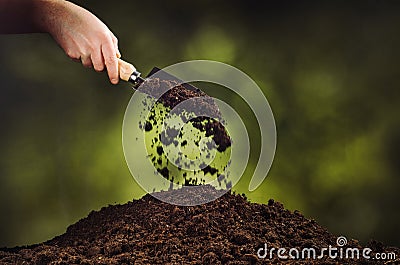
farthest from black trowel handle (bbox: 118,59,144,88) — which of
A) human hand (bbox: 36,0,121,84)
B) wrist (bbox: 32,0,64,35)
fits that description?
wrist (bbox: 32,0,64,35)

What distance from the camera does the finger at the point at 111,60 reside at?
2.00 meters

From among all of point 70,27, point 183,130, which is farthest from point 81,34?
point 183,130

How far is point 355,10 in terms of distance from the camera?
2.53 m

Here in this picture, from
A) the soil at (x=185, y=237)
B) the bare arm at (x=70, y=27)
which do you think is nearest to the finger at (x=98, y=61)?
the bare arm at (x=70, y=27)

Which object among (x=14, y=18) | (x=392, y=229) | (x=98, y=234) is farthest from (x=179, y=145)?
(x=392, y=229)

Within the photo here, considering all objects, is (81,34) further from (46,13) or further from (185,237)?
(185,237)

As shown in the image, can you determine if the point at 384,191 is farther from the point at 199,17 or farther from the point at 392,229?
the point at 199,17

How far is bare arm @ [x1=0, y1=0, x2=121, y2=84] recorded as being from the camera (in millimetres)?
2029

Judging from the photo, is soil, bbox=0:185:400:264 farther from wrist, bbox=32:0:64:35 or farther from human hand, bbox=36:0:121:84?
wrist, bbox=32:0:64:35

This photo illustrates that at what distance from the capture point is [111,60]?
200cm

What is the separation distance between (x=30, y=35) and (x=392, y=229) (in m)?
1.85

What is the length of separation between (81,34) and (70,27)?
85mm

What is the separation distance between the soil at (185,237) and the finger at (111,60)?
0.49 meters

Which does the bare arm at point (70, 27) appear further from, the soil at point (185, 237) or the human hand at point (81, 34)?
the soil at point (185, 237)
